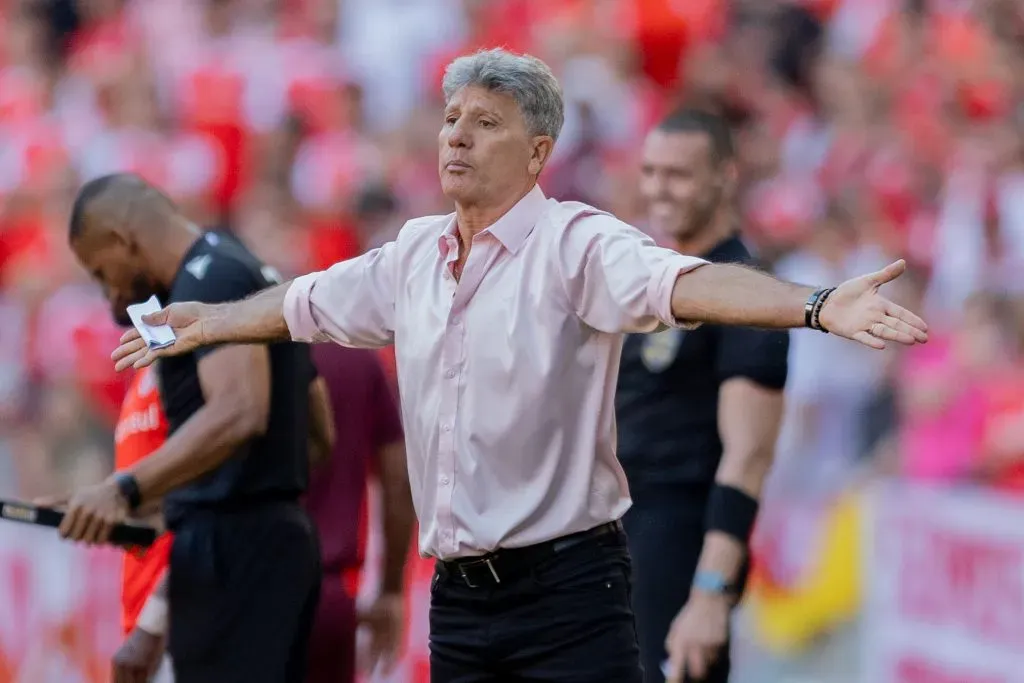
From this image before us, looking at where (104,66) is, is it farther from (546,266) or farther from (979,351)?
→ (546,266)

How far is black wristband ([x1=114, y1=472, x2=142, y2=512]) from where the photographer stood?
541 centimetres

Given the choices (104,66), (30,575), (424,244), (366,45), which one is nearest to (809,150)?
(366,45)

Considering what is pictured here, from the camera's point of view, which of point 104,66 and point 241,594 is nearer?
point 241,594

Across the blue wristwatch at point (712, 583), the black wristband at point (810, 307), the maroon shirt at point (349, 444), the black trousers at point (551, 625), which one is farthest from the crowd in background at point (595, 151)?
the black wristband at point (810, 307)

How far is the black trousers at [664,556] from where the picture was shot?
5.95 m

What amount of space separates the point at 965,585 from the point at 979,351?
4.44ft

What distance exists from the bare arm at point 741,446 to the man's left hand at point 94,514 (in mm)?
1809

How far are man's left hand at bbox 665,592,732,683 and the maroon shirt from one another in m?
1.55

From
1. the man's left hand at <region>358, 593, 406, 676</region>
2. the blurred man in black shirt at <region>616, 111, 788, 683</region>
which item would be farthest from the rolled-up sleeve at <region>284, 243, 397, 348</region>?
the man's left hand at <region>358, 593, 406, 676</region>

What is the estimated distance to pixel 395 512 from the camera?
705 centimetres

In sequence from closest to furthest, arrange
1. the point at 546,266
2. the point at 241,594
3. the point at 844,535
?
the point at 546,266
the point at 241,594
the point at 844,535

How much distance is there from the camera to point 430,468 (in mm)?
4465

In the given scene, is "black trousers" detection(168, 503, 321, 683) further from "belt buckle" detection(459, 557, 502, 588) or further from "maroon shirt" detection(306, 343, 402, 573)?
"belt buckle" detection(459, 557, 502, 588)

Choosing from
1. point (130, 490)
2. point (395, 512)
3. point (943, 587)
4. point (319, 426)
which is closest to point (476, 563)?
point (130, 490)
